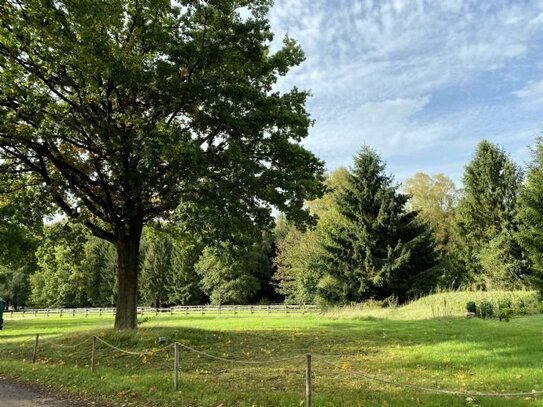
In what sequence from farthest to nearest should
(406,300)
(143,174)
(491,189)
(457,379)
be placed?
(491,189) → (406,300) → (143,174) → (457,379)

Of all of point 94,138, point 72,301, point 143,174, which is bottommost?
point 72,301

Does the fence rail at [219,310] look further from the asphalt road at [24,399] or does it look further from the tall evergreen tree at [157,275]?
the asphalt road at [24,399]

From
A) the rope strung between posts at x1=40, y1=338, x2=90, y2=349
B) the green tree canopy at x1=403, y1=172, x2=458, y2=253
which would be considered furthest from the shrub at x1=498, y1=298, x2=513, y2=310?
the green tree canopy at x1=403, y1=172, x2=458, y2=253

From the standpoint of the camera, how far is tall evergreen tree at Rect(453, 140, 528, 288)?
158ft

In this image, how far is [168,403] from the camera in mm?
9164

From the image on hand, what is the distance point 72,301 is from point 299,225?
77209mm

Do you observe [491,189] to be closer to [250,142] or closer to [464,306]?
[464,306]

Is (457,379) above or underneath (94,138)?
underneath

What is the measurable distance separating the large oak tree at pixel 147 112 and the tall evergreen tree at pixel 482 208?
35.9 metres

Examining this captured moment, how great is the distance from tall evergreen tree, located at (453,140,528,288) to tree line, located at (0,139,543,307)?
0.11 metres

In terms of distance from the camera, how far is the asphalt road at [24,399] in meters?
9.77

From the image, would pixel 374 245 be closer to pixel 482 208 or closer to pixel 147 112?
pixel 482 208

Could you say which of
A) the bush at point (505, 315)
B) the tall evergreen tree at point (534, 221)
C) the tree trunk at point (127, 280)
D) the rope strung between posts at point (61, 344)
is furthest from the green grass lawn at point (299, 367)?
the tall evergreen tree at point (534, 221)

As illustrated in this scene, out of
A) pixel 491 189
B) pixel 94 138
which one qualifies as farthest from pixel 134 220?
pixel 491 189
